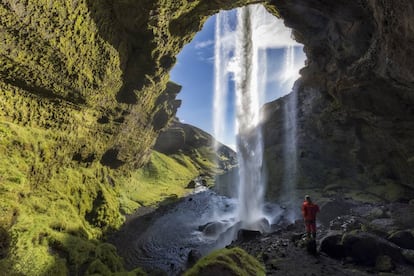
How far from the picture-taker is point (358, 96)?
2958 centimetres

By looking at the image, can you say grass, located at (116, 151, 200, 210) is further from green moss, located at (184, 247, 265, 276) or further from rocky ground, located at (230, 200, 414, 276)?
green moss, located at (184, 247, 265, 276)

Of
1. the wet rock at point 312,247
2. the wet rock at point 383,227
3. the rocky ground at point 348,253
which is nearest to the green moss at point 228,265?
the rocky ground at point 348,253

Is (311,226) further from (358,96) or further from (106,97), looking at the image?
(106,97)

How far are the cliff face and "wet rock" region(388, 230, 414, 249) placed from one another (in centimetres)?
960

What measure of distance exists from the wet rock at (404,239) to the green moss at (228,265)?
29.7 ft

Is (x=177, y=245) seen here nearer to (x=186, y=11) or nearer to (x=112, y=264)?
(x=112, y=264)

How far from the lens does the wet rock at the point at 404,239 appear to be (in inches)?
690

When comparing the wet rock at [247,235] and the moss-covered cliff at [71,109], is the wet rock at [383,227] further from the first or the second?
the moss-covered cliff at [71,109]

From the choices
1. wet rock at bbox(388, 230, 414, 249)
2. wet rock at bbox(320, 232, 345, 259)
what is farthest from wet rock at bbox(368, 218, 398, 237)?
wet rock at bbox(320, 232, 345, 259)

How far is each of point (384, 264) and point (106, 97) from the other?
30328mm

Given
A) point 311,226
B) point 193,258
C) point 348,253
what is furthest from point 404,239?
point 193,258

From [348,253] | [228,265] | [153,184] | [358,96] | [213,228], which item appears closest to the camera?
[228,265]

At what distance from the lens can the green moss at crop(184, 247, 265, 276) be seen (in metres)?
12.9

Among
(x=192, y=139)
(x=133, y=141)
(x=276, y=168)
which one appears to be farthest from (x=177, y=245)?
(x=192, y=139)
